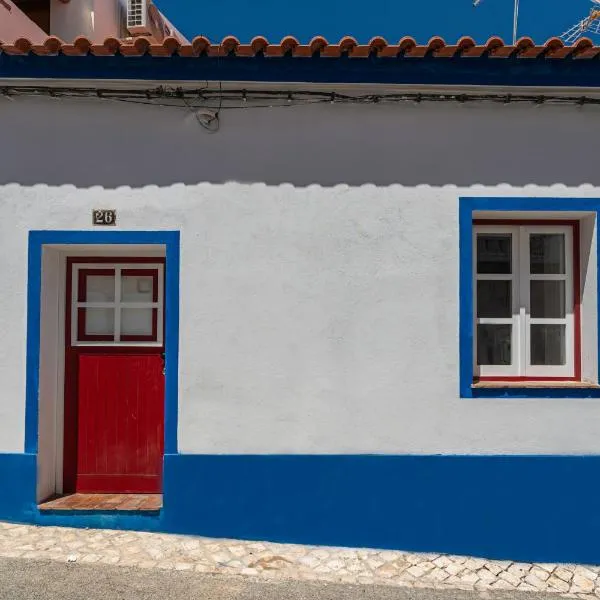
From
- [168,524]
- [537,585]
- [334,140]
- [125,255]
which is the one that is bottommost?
[537,585]

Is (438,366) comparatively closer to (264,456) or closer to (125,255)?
(264,456)

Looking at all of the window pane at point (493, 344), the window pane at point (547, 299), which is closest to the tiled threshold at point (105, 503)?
the window pane at point (493, 344)

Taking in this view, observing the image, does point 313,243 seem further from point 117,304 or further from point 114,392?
point 114,392

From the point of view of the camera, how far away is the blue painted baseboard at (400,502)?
3758 millimetres

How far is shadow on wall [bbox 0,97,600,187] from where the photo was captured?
3.91 meters

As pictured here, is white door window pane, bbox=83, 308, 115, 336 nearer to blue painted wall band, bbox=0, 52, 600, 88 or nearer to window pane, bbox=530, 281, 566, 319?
blue painted wall band, bbox=0, 52, 600, 88

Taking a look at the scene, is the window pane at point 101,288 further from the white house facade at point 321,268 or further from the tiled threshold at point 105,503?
the tiled threshold at point 105,503

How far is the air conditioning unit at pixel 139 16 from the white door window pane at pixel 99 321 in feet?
17.2

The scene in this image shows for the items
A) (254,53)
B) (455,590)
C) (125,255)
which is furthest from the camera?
(125,255)

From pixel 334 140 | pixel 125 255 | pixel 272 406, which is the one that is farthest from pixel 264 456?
pixel 334 140

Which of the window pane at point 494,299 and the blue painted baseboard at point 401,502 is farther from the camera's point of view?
the window pane at point 494,299

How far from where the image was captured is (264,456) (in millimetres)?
3803

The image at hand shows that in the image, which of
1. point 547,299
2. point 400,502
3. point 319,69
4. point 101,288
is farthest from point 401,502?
point 319,69

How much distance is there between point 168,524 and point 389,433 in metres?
1.83
